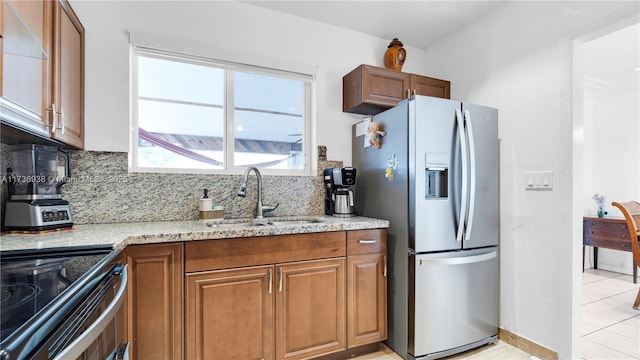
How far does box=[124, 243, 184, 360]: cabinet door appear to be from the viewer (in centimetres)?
148

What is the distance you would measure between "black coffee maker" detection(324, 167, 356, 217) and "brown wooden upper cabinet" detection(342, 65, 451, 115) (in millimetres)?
608

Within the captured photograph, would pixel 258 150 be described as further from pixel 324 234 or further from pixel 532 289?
pixel 532 289

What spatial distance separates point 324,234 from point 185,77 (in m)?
1.59

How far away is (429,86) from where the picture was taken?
2.78 m

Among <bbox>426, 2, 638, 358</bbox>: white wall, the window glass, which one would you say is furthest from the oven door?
<bbox>426, 2, 638, 358</bbox>: white wall

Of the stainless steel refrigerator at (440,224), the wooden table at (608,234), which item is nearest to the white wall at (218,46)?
the stainless steel refrigerator at (440,224)

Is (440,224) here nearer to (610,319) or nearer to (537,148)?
(537,148)

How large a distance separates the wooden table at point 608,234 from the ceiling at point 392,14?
2.61m

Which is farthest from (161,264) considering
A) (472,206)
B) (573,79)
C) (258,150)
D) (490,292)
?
(573,79)

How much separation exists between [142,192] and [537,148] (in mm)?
2744

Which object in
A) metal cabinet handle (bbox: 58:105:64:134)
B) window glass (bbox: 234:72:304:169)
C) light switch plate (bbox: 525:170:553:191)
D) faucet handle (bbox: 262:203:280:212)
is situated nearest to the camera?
metal cabinet handle (bbox: 58:105:64:134)

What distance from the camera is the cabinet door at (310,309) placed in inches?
70.8

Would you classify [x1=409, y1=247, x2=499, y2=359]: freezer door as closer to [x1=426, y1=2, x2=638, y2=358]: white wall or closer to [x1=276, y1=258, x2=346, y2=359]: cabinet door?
[x1=426, y1=2, x2=638, y2=358]: white wall

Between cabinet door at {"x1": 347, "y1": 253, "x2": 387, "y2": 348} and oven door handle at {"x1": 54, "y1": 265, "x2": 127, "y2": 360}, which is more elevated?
oven door handle at {"x1": 54, "y1": 265, "x2": 127, "y2": 360}
